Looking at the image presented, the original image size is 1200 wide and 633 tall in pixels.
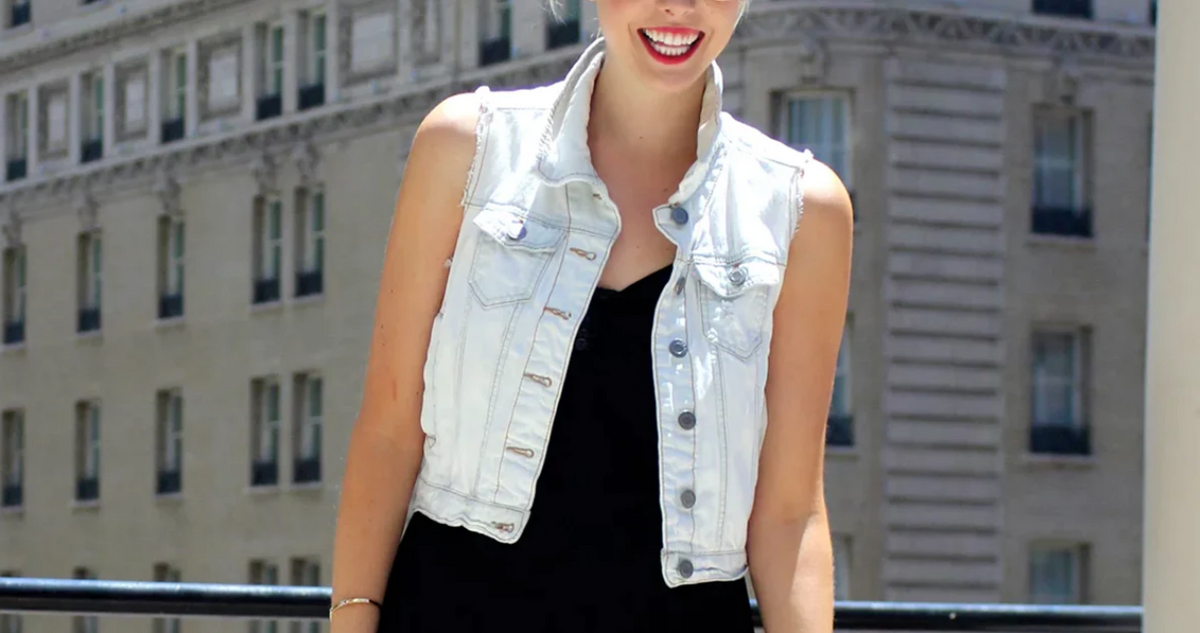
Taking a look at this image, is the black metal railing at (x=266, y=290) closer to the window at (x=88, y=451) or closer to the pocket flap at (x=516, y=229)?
the window at (x=88, y=451)

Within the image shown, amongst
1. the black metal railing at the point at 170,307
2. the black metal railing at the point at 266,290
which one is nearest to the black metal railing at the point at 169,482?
the black metal railing at the point at 170,307

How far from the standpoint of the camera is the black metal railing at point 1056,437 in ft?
81.0

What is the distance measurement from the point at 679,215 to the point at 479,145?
0.18 metres

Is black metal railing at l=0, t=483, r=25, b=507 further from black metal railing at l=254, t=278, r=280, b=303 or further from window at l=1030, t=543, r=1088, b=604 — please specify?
window at l=1030, t=543, r=1088, b=604

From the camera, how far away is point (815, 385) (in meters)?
1.84

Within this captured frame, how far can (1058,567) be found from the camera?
25.2 metres

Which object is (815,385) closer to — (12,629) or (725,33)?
(725,33)

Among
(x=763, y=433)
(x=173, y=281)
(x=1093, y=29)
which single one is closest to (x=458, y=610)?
(x=763, y=433)

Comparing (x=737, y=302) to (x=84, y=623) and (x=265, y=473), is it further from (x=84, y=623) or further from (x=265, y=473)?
(x=84, y=623)

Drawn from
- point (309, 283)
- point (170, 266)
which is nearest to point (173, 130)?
point (170, 266)

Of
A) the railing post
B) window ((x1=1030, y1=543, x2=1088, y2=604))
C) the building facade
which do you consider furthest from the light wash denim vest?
A: window ((x1=1030, y1=543, x2=1088, y2=604))

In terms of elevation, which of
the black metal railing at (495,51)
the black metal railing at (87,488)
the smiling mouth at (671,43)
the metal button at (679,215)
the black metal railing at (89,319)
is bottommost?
the black metal railing at (87,488)

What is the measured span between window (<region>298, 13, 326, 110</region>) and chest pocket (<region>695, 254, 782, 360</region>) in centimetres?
2683

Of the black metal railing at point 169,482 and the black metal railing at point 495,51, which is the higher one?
the black metal railing at point 495,51
